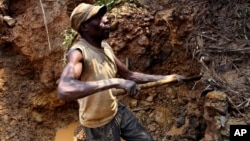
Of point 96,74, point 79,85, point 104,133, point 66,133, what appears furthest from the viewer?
point 66,133

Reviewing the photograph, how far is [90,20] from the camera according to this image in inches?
95.7

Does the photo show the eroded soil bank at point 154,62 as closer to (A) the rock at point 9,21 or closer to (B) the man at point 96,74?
(A) the rock at point 9,21

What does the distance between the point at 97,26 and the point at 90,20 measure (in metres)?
0.07

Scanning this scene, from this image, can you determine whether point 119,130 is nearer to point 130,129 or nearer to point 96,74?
point 130,129

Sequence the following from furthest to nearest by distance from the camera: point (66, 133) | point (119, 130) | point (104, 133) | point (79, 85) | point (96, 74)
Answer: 1. point (66, 133)
2. point (119, 130)
3. point (104, 133)
4. point (96, 74)
5. point (79, 85)

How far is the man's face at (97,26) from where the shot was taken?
2.44 metres

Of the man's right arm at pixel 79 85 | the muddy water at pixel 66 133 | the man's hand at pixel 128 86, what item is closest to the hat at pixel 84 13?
the man's right arm at pixel 79 85

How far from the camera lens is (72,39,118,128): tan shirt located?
2.41 m

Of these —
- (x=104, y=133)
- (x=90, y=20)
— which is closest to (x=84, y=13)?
(x=90, y=20)

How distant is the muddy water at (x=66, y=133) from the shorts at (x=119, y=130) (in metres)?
2.54

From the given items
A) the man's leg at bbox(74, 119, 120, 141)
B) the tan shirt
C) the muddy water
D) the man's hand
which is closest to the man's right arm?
the man's hand

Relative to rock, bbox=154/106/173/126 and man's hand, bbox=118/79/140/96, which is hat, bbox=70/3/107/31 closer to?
man's hand, bbox=118/79/140/96

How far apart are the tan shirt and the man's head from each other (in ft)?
0.33

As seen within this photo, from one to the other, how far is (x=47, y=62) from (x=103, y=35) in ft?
9.25
